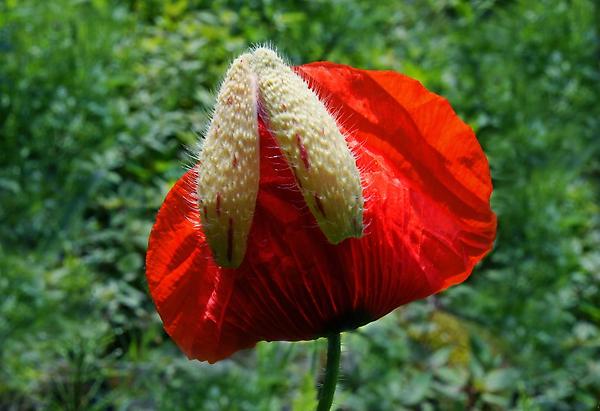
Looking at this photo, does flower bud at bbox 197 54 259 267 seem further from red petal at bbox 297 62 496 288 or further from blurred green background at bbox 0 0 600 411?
blurred green background at bbox 0 0 600 411

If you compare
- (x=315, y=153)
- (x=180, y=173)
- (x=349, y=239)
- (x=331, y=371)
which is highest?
(x=315, y=153)

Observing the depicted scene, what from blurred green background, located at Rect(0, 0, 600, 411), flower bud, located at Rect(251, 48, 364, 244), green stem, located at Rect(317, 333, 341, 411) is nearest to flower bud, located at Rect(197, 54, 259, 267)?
flower bud, located at Rect(251, 48, 364, 244)

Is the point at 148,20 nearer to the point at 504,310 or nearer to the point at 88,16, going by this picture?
the point at 88,16

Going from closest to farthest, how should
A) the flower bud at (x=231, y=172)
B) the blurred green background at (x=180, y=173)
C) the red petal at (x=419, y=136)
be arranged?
the flower bud at (x=231, y=172) → the red petal at (x=419, y=136) → the blurred green background at (x=180, y=173)

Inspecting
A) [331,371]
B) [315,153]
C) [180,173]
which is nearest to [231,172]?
[315,153]

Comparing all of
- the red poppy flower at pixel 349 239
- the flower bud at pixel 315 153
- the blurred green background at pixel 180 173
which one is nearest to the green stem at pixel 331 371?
the red poppy flower at pixel 349 239

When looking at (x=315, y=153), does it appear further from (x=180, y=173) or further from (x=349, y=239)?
(x=180, y=173)

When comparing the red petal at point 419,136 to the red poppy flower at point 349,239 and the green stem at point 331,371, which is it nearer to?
the red poppy flower at point 349,239
